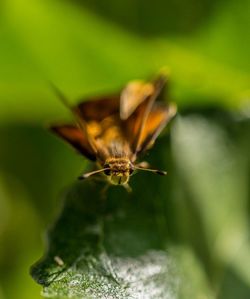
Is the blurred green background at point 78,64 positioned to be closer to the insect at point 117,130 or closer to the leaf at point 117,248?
the insect at point 117,130

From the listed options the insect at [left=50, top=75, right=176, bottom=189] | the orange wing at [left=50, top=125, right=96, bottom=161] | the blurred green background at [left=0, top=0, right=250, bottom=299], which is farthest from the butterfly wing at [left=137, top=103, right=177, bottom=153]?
the blurred green background at [left=0, top=0, right=250, bottom=299]

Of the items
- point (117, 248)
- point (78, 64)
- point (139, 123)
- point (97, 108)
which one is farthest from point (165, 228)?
point (78, 64)

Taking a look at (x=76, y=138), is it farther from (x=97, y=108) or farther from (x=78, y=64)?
(x=78, y=64)

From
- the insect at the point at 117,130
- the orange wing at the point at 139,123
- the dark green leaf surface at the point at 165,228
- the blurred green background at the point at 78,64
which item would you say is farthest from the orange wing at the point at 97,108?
the blurred green background at the point at 78,64

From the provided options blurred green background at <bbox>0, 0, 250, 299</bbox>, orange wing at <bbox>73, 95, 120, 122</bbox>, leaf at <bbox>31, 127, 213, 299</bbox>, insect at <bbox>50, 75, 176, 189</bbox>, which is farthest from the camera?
blurred green background at <bbox>0, 0, 250, 299</bbox>

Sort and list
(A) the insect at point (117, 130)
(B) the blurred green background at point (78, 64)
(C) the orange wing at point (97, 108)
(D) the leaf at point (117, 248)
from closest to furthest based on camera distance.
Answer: (D) the leaf at point (117, 248)
(A) the insect at point (117, 130)
(C) the orange wing at point (97, 108)
(B) the blurred green background at point (78, 64)

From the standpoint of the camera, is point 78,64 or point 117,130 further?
point 78,64

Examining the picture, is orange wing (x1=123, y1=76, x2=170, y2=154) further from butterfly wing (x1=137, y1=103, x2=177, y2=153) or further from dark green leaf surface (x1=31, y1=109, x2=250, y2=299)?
dark green leaf surface (x1=31, y1=109, x2=250, y2=299)

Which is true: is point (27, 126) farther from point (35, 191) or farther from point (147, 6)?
point (147, 6)
